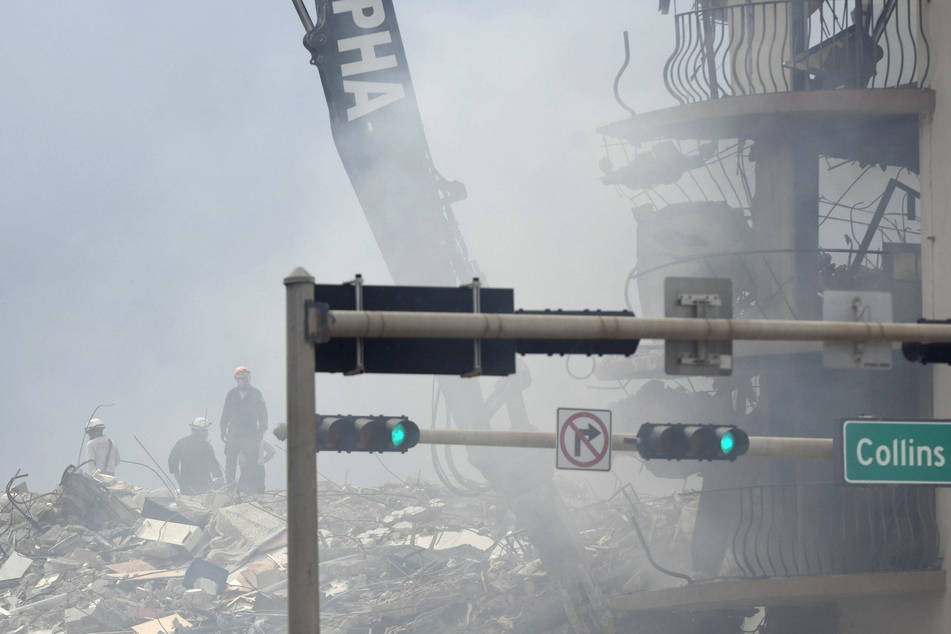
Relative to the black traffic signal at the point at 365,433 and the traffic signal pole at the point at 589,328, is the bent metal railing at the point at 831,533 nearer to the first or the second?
the black traffic signal at the point at 365,433

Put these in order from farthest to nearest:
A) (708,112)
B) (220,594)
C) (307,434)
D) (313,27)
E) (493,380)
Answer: (220,594), (493,380), (708,112), (313,27), (307,434)

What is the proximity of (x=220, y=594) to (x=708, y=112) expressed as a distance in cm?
1025

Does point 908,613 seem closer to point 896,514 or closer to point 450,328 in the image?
point 896,514

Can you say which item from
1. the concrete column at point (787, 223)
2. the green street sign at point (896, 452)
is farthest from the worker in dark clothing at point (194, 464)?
the green street sign at point (896, 452)

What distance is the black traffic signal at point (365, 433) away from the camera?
356 inches

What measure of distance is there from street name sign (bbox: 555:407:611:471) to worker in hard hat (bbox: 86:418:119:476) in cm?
1275

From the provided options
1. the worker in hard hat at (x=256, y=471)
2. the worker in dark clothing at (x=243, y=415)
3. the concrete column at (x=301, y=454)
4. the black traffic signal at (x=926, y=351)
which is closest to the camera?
the concrete column at (x=301, y=454)

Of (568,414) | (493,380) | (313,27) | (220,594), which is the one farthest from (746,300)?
(220,594)

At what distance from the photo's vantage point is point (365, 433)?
29.7 ft

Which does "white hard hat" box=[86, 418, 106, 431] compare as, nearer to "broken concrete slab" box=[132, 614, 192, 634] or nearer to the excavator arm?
"broken concrete slab" box=[132, 614, 192, 634]

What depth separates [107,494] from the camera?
1912 centimetres

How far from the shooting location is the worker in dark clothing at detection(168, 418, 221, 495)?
19.6 metres

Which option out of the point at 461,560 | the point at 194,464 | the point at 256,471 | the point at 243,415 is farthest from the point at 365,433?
the point at 194,464

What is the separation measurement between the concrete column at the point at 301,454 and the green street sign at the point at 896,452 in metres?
4.01
